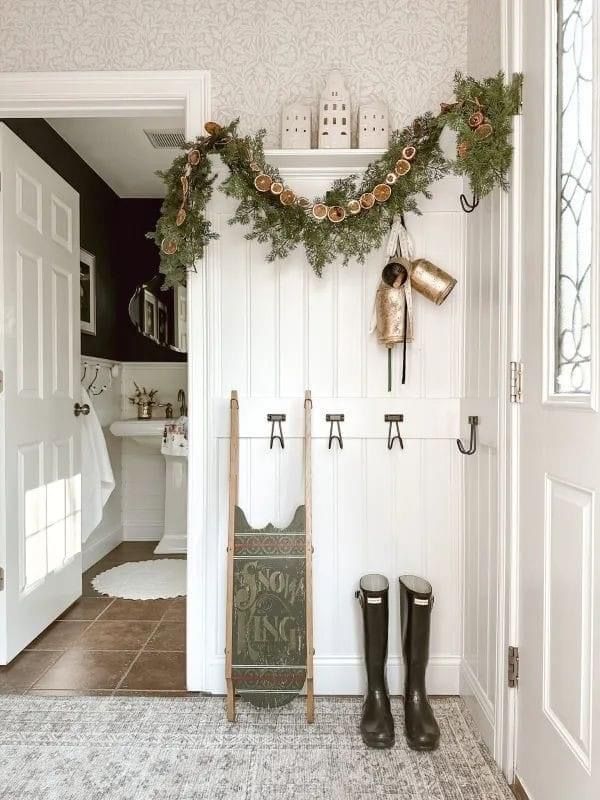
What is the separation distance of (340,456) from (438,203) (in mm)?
942

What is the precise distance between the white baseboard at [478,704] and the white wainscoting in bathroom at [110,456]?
7.94 feet

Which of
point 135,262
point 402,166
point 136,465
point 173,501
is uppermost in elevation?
point 135,262

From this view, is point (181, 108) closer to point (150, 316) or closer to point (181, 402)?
point (150, 316)

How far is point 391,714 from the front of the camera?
73.3 inches

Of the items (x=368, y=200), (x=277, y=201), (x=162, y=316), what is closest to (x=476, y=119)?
(x=368, y=200)

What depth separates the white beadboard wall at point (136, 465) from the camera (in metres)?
4.16

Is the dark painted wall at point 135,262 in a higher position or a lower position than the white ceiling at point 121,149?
lower

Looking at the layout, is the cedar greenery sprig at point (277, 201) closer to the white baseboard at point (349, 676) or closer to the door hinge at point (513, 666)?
the door hinge at point (513, 666)

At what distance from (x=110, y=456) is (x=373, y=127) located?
2962 mm

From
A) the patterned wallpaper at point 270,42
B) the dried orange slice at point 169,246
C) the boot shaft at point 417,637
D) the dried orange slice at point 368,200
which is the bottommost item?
Answer: the boot shaft at point 417,637

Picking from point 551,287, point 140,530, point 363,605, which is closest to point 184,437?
point 140,530

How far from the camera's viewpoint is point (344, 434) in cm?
204

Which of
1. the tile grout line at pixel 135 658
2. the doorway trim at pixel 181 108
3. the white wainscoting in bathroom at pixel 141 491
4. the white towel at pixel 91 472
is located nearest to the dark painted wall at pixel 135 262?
the white wainscoting in bathroom at pixel 141 491

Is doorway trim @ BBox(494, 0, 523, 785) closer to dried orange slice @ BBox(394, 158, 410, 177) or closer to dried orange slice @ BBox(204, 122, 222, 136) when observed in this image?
dried orange slice @ BBox(394, 158, 410, 177)
